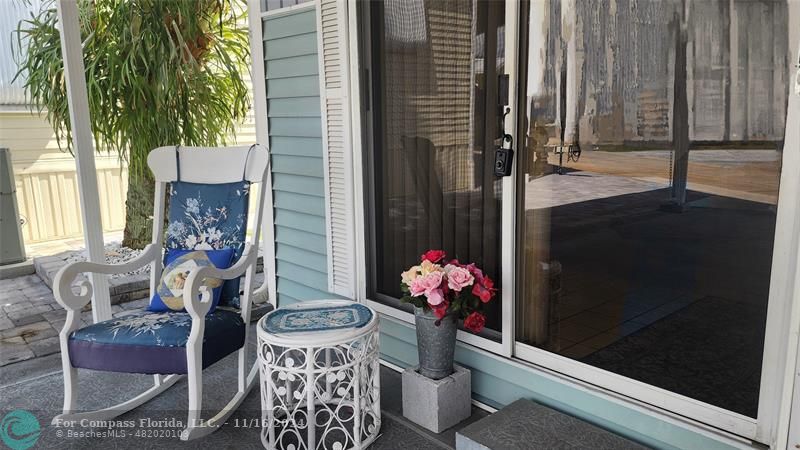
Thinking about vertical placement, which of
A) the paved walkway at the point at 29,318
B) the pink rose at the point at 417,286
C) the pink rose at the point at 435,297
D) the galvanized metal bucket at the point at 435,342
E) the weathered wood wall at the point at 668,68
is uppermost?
the weathered wood wall at the point at 668,68

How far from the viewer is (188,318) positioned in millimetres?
2355

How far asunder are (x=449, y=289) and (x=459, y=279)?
2.6 inches

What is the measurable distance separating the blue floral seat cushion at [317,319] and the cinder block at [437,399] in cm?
34

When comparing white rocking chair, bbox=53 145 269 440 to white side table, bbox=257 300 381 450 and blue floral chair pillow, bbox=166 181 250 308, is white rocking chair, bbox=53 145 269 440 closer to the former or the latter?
blue floral chair pillow, bbox=166 181 250 308

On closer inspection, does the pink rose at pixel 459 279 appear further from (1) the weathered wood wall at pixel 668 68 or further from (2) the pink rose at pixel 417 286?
(1) the weathered wood wall at pixel 668 68

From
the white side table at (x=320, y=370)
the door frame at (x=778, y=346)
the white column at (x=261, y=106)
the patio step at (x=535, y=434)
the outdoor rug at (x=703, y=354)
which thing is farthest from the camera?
the white column at (x=261, y=106)

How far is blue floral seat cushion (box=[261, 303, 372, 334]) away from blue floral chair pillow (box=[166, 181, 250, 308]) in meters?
0.53

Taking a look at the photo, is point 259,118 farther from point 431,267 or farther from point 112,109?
point 431,267

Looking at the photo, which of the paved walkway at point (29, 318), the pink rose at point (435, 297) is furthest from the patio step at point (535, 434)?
the paved walkway at point (29, 318)

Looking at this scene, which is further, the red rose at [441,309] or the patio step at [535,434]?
the red rose at [441,309]

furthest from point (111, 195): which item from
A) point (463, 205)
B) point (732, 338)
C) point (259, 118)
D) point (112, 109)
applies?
point (732, 338)

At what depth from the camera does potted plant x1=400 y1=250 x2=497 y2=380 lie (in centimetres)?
218

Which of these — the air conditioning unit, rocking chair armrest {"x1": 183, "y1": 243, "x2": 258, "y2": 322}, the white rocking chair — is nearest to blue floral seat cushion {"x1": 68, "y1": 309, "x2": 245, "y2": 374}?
the white rocking chair

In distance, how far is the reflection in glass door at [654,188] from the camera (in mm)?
1647
